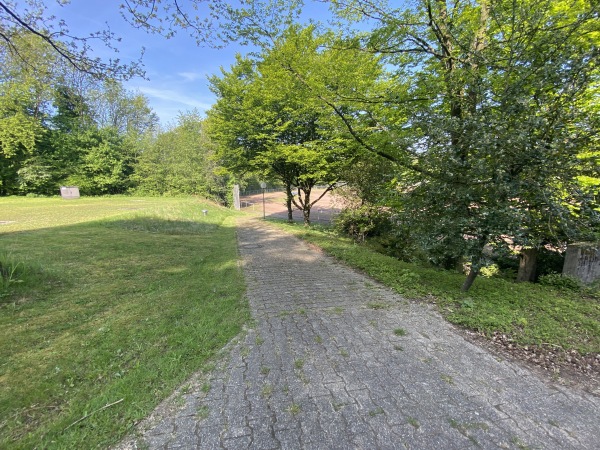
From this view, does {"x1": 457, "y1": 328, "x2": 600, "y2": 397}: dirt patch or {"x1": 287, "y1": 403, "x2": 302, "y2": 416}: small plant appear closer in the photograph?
{"x1": 287, "y1": 403, "x2": 302, "y2": 416}: small plant

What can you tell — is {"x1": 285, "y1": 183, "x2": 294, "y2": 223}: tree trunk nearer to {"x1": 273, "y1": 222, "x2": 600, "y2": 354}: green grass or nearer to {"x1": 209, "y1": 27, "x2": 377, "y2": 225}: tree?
{"x1": 209, "y1": 27, "x2": 377, "y2": 225}: tree

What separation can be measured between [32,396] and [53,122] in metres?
35.0

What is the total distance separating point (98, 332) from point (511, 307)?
5279mm

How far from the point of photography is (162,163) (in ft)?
99.7

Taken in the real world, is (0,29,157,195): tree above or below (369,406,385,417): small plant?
above

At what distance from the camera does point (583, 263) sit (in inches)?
229

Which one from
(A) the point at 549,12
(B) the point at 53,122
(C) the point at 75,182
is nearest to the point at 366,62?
(A) the point at 549,12

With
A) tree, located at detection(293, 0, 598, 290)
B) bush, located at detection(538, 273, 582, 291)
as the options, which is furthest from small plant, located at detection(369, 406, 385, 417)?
bush, located at detection(538, 273, 582, 291)

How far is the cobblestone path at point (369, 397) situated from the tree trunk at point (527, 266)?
498 centimetres

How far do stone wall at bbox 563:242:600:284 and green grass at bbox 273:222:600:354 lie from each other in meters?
1.51

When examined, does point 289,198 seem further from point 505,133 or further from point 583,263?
point 505,133

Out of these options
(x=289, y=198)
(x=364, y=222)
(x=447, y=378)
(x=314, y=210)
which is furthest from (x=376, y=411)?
(x=314, y=210)

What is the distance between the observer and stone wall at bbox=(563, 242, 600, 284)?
577cm

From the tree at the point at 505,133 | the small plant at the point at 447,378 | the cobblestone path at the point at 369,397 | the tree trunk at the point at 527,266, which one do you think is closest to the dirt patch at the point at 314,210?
the tree trunk at the point at 527,266
